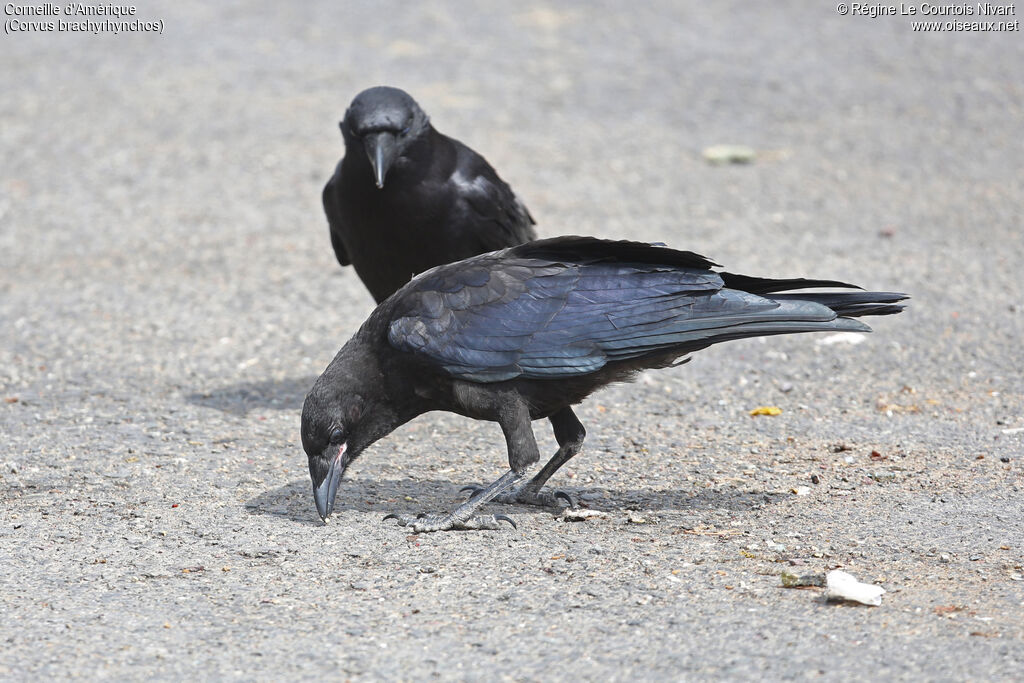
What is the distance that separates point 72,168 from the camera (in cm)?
1120

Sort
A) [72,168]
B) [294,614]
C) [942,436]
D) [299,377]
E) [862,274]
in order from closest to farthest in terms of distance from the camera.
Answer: [294,614]
[942,436]
[299,377]
[862,274]
[72,168]

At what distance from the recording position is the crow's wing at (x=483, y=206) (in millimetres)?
6367

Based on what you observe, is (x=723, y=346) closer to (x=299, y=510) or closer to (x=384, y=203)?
(x=384, y=203)

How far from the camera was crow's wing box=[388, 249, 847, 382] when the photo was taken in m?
4.82

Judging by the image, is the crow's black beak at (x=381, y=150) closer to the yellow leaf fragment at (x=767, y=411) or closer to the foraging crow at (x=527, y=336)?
the foraging crow at (x=527, y=336)

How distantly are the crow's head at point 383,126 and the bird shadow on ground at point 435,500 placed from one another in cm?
158

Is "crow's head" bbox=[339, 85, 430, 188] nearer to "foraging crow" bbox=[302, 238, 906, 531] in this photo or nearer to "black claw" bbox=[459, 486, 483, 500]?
"foraging crow" bbox=[302, 238, 906, 531]

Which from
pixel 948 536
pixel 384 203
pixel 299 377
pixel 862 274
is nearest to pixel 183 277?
pixel 299 377

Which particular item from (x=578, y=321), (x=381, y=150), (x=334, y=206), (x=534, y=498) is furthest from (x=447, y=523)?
(x=334, y=206)

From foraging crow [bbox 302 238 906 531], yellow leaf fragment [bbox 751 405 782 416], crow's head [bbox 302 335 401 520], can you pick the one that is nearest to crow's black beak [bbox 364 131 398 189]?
foraging crow [bbox 302 238 906 531]

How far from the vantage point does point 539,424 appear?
253 inches

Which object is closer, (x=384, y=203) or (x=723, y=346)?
(x=384, y=203)

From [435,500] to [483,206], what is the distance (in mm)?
1819

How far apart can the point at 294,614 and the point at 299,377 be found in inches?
124
